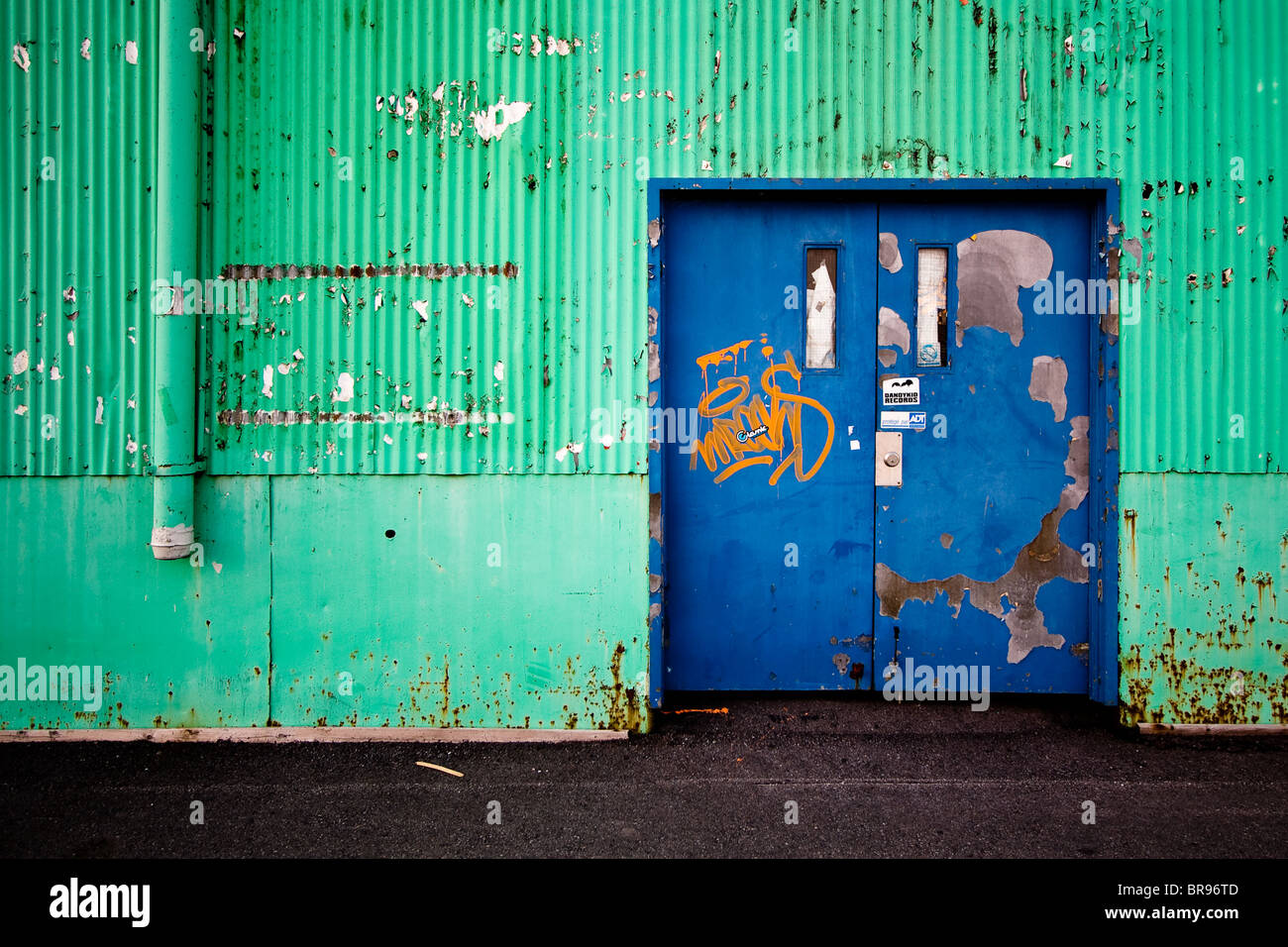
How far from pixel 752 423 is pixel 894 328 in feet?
3.01

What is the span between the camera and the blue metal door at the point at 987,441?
411 centimetres

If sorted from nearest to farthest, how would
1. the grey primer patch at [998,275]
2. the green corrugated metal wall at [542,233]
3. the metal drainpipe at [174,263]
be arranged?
the metal drainpipe at [174,263] → the green corrugated metal wall at [542,233] → the grey primer patch at [998,275]

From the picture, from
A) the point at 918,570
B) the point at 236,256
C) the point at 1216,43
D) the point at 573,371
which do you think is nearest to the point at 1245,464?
the point at 918,570

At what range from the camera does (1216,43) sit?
3.87 metres

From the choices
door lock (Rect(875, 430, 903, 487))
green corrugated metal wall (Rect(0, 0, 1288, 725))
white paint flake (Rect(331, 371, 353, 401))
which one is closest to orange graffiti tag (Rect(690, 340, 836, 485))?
door lock (Rect(875, 430, 903, 487))

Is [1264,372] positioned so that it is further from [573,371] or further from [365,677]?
[365,677]

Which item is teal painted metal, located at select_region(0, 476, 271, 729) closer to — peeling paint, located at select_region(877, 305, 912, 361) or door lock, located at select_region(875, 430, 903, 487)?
door lock, located at select_region(875, 430, 903, 487)

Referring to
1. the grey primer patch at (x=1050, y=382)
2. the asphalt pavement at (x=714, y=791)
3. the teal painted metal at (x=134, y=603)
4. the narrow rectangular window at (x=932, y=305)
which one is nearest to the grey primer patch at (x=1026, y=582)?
the grey primer patch at (x=1050, y=382)

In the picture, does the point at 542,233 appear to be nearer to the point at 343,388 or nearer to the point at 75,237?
the point at 343,388

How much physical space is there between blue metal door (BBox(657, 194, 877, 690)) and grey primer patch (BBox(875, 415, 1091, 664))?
0.20 meters

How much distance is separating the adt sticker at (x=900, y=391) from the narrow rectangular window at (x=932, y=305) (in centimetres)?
12

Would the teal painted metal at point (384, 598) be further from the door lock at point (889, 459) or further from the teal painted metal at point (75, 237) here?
the door lock at point (889, 459)
